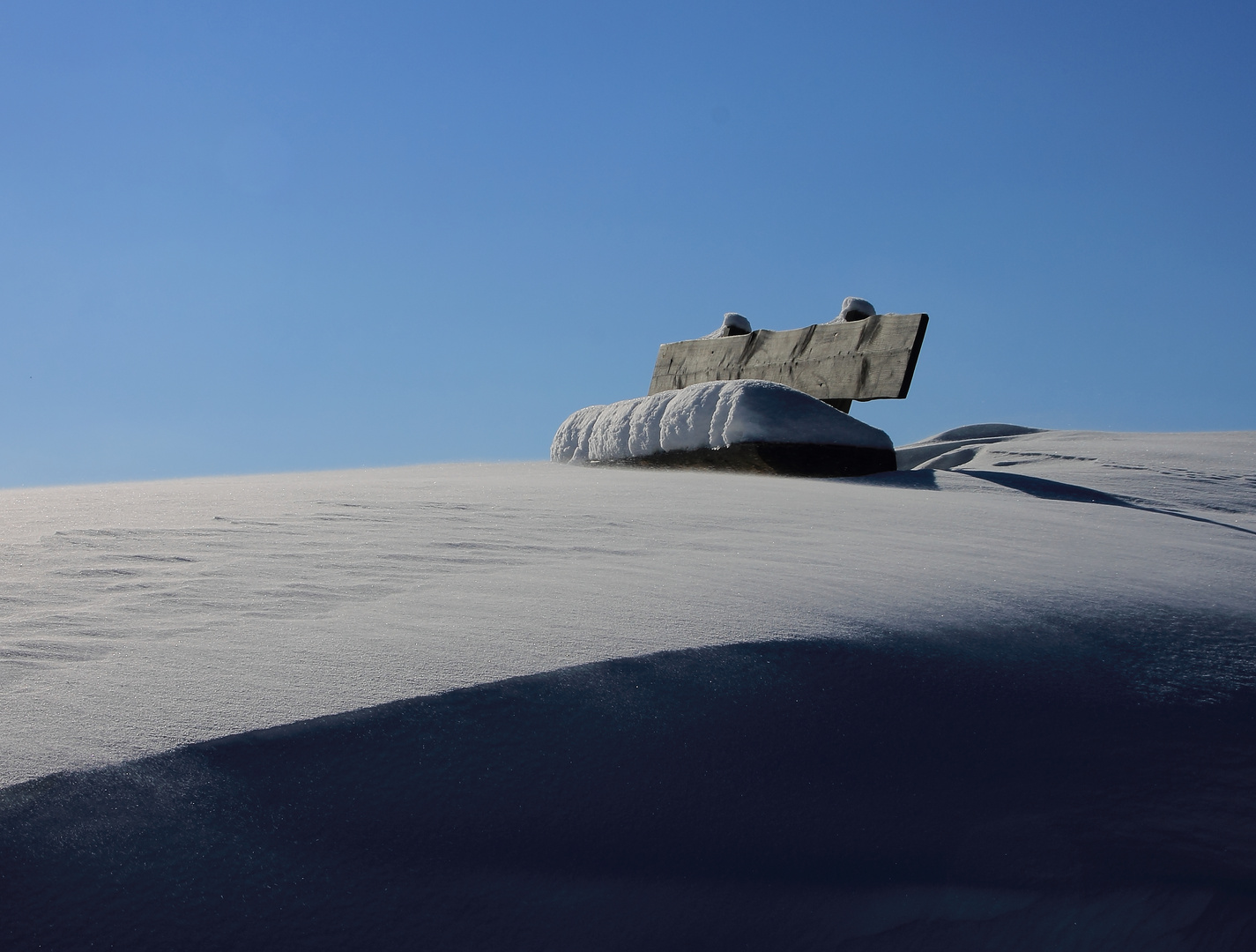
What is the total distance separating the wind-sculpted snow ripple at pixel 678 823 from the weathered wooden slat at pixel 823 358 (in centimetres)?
Answer: 413

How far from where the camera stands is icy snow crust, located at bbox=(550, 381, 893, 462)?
4.22 meters

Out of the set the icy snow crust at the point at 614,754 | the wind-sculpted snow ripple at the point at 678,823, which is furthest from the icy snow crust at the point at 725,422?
the wind-sculpted snow ripple at the point at 678,823

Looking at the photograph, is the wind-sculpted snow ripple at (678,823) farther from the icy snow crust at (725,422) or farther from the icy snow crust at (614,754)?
the icy snow crust at (725,422)

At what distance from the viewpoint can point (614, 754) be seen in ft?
3.41

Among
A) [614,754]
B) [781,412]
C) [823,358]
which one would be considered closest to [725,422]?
[781,412]

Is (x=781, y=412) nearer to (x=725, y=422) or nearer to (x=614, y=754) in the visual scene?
(x=725, y=422)

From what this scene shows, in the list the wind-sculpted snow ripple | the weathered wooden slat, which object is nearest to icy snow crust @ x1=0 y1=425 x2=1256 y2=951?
the wind-sculpted snow ripple

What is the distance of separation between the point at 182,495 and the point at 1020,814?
252 centimetres

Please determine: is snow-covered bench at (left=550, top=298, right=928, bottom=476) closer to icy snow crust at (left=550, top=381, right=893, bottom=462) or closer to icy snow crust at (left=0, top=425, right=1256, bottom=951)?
icy snow crust at (left=550, top=381, right=893, bottom=462)

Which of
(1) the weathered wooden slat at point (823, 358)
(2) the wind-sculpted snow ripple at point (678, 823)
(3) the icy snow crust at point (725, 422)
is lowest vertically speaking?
(2) the wind-sculpted snow ripple at point (678, 823)

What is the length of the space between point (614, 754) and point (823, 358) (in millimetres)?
4922

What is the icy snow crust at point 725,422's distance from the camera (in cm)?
422

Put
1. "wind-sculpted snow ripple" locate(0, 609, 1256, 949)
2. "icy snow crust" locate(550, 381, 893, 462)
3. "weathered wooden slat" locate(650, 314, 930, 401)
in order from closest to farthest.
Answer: "wind-sculpted snow ripple" locate(0, 609, 1256, 949) < "icy snow crust" locate(550, 381, 893, 462) < "weathered wooden slat" locate(650, 314, 930, 401)

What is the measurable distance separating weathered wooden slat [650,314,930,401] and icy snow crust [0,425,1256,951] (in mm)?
3596
